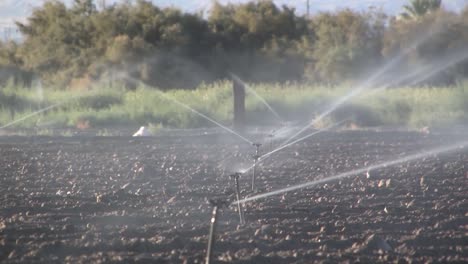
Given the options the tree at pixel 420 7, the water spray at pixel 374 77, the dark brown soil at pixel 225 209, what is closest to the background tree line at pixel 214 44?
the water spray at pixel 374 77

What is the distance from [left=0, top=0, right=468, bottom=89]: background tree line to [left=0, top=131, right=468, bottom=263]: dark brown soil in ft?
71.5

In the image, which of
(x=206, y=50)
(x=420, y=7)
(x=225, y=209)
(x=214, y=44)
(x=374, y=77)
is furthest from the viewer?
(x=420, y=7)

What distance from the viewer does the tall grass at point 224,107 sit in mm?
25750

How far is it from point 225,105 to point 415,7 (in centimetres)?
2663

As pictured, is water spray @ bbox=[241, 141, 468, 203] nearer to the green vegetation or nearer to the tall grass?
the tall grass

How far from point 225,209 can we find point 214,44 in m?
34.6

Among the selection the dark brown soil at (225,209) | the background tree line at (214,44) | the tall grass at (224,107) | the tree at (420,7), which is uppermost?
the tree at (420,7)

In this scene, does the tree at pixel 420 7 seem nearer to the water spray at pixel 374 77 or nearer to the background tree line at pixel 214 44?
the background tree line at pixel 214 44

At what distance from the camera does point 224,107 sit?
26.8 meters

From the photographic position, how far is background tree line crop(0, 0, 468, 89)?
39.7 meters

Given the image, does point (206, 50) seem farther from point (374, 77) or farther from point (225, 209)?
point (225, 209)

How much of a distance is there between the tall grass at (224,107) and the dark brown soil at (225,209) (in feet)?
25.9

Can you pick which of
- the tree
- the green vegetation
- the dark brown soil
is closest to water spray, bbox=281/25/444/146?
the green vegetation

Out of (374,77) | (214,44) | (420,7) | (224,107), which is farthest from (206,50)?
(224,107)
